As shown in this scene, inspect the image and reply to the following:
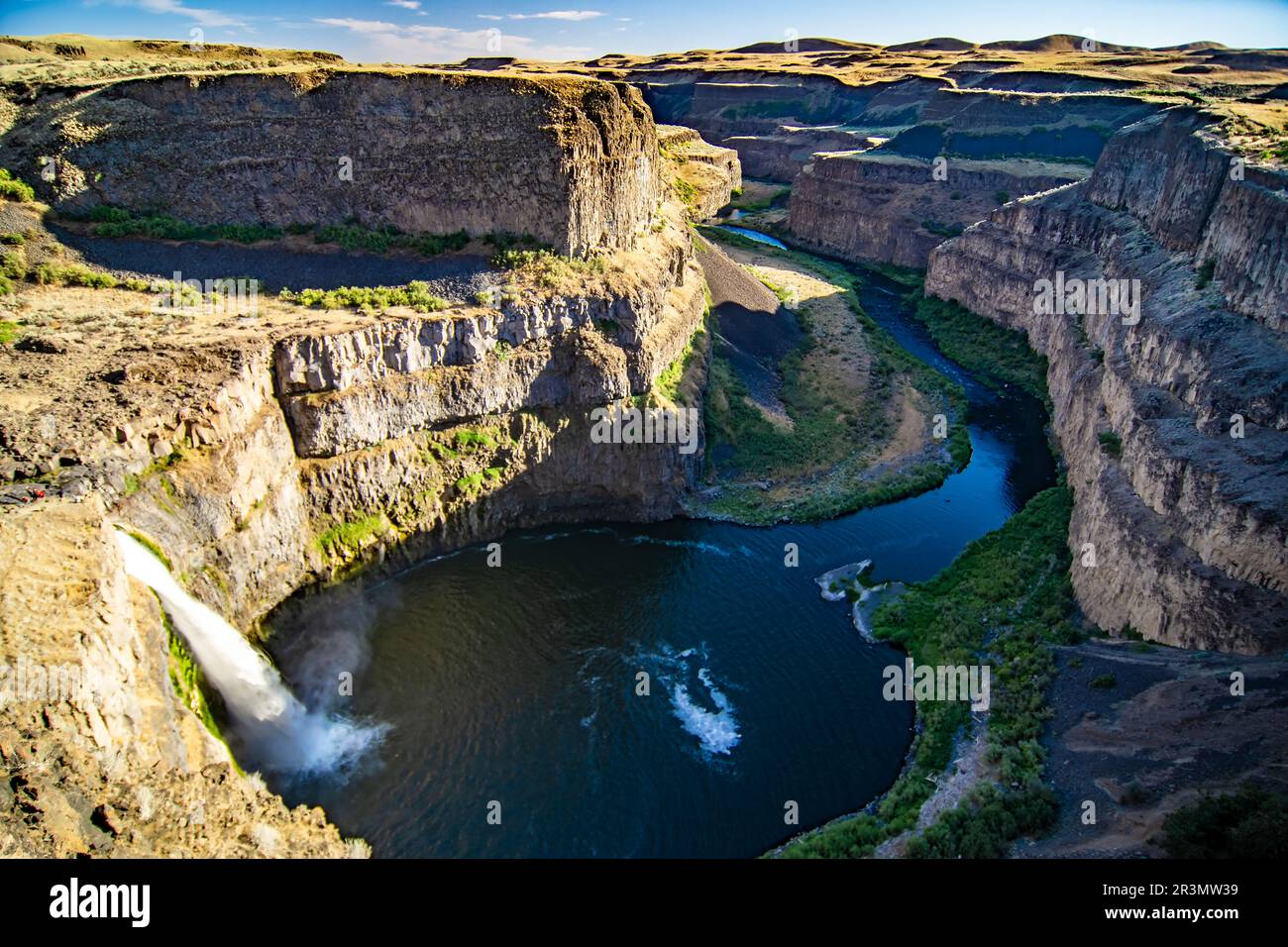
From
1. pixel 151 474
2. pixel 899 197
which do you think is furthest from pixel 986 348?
pixel 151 474

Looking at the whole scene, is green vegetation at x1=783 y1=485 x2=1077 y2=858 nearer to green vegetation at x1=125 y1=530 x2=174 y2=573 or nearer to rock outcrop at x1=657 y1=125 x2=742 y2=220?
green vegetation at x1=125 y1=530 x2=174 y2=573

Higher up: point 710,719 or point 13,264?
point 13,264

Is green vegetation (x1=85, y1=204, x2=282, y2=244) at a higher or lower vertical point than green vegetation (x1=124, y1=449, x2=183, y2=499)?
higher

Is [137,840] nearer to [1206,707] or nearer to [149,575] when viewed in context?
[149,575]
